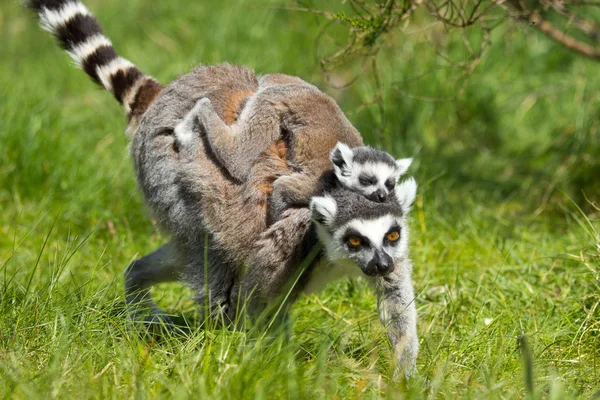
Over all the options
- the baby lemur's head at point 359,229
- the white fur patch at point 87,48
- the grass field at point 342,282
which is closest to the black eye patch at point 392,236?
the baby lemur's head at point 359,229

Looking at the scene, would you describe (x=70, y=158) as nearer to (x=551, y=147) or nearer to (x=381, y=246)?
(x=381, y=246)

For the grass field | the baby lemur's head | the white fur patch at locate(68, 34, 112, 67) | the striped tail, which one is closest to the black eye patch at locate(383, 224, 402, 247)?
the baby lemur's head

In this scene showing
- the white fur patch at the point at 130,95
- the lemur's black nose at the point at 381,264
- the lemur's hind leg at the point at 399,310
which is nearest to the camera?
the lemur's black nose at the point at 381,264

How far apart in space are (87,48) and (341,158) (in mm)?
1729

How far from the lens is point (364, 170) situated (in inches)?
129

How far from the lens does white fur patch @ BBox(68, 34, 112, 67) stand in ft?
13.7

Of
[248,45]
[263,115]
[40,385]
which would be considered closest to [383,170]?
[263,115]

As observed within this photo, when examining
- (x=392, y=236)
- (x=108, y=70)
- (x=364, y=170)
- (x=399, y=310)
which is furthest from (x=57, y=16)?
(x=399, y=310)

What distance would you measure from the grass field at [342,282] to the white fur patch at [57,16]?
1014 millimetres

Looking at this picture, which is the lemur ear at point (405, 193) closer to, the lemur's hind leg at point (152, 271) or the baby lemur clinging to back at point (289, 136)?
the baby lemur clinging to back at point (289, 136)

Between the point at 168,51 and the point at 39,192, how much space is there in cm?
281

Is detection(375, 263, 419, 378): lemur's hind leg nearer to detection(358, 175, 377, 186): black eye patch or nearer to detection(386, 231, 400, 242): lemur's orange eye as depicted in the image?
detection(386, 231, 400, 242): lemur's orange eye

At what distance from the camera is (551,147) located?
245 inches

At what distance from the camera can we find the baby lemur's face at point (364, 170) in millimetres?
3273
